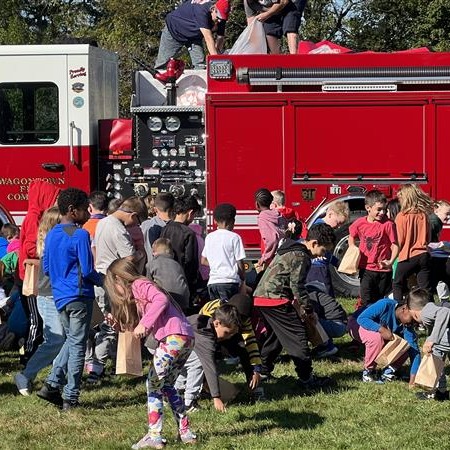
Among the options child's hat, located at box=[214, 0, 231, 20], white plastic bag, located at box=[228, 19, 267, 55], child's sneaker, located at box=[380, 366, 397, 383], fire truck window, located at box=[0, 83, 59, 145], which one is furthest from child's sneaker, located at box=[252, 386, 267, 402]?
child's hat, located at box=[214, 0, 231, 20]

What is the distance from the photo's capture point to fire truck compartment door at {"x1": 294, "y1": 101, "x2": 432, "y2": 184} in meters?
13.4

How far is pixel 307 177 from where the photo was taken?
13508mm

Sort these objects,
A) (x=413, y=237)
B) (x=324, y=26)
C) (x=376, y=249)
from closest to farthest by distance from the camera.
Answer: (x=376, y=249) → (x=413, y=237) → (x=324, y=26)

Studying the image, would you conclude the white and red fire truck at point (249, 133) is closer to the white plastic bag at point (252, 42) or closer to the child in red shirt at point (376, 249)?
the white plastic bag at point (252, 42)

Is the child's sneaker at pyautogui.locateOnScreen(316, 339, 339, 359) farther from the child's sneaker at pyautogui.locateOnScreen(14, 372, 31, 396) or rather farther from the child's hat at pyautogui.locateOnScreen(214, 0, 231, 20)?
the child's hat at pyautogui.locateOnScreen(214, 0, 231, 20)

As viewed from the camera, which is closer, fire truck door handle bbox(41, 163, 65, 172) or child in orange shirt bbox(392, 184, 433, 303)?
child in orange shirt bbox(392, 184, 433, 303)

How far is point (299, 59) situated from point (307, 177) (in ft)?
4.74

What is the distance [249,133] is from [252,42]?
4.40ft

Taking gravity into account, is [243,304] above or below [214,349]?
above

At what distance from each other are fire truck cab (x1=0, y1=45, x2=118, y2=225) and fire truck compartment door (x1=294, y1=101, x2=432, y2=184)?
2.70 m

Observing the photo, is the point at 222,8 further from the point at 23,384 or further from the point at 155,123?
the point at 23,384

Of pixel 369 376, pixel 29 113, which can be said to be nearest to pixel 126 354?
pixel 369 376

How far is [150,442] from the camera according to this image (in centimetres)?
727

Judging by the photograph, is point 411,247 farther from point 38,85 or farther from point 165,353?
point 38,85
